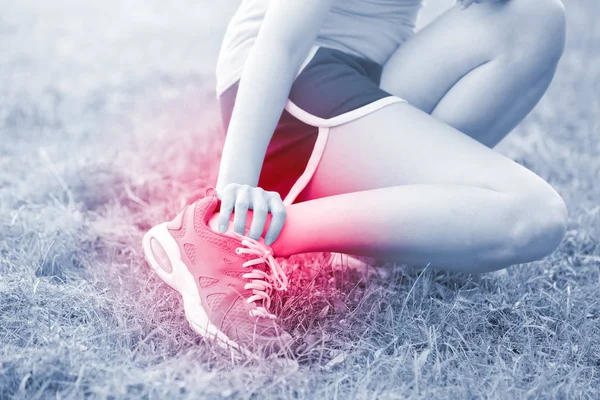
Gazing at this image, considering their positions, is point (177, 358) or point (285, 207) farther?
point (285, 207)

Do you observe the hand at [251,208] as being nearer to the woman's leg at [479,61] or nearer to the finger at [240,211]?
the finger at [240,211]

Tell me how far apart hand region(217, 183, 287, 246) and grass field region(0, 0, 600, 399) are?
181 millimetres

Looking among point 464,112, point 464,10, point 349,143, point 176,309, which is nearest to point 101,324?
A: point 176,309

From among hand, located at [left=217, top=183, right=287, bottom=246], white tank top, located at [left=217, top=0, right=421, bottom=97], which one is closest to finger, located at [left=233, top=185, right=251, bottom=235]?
hand, located at [left=217, top=183, right=287, bottom=246]

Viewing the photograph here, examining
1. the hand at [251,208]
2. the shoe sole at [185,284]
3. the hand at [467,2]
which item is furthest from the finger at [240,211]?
the hand at [467,2]

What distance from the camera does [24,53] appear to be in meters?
3.29

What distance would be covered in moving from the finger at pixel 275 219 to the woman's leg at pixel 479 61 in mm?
430

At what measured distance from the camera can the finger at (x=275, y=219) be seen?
107 centimetres

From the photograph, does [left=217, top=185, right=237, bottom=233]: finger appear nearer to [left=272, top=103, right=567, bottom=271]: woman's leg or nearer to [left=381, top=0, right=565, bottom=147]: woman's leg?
[left=272, top=103, right=567, bottom=271]: woman's leg

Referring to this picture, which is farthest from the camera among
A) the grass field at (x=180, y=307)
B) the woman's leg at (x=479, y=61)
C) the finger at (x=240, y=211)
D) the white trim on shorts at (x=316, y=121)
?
the woman's leg at (x=479, y=61)

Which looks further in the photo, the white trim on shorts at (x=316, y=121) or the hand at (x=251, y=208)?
the white trim on shorts at (x=316, y=121)

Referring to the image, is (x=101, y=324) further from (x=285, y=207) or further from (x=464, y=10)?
(x=464, y=10)

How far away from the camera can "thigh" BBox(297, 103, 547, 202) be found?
1.11 metres

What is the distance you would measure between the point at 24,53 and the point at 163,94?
3.36ft
